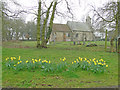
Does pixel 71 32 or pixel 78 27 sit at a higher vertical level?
pixel 78 27

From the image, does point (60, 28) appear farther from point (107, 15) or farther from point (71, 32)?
point (107, 15)

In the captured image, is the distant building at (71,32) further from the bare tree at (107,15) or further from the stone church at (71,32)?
the bare tree at (107,15)

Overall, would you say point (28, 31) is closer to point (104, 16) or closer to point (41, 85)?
point (104, 16)

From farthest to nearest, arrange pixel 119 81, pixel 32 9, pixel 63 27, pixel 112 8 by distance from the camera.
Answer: pixel 63 27
pixel 32 9
pixel 112 8
pixel 119 81

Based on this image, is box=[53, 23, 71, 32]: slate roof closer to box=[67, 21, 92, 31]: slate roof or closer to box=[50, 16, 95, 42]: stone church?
box=[50, 16, 95, 42]: stone church

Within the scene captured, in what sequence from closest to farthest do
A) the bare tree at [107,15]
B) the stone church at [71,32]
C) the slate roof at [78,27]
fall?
the bare tree at [107,15] < the stone church at [71,32] < the slate roof at [78,27]

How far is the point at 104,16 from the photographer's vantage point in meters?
13.9

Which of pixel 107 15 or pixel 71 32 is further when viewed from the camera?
pixel 71 32

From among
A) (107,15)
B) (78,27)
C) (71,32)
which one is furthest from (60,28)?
Answer: (107,15)

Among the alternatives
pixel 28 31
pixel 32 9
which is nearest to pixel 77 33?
pixel 28 31

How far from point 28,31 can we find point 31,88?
5348cm

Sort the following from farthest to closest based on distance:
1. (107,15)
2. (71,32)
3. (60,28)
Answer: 1. (71,32)
2. (60,28)
3. (107,15)

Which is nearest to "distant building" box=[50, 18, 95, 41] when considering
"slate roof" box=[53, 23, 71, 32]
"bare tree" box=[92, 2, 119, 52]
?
"slate roof" box=[53, 23, 71, 32]

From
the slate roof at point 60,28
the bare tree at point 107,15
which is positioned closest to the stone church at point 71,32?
the slate roof at point 60,28
